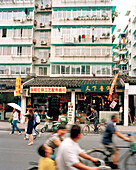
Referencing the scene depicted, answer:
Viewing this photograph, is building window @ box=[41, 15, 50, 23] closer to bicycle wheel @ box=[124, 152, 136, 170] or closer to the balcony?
the balcony

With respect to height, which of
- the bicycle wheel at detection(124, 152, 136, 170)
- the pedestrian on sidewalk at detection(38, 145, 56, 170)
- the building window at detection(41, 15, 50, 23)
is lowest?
the bicycle wheel at detection(124, 152, 136, 170)

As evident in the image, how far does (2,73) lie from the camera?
88.4 ft

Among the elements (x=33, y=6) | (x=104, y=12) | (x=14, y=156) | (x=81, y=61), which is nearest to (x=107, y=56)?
(x=81, y=61)

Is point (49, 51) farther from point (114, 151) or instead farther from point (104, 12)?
point (114, 151)

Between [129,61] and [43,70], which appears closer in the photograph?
[43,70]

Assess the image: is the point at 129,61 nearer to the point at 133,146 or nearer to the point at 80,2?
the point at 80,2

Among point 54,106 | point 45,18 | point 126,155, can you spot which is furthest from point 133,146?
point 45,18

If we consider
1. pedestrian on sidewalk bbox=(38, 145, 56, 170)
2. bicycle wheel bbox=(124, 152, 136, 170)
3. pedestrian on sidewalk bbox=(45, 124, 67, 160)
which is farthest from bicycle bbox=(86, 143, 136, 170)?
pedestrian on sidewalk bbox=(38, 145, 56, 170)

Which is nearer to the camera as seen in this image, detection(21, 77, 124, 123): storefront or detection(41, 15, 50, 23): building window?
detection(21, 77, 124, 123): storefront

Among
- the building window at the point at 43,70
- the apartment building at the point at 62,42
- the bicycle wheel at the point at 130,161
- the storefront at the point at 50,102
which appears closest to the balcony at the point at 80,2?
the apartment building at the point at 62,42

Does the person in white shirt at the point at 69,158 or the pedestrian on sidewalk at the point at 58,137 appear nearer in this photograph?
the person in white shirt at the point at 69,158

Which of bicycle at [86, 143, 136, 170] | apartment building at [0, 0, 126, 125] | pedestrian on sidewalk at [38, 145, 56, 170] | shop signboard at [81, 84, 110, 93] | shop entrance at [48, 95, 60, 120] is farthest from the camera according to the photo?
apartment building at [0, 0, 126, 125]

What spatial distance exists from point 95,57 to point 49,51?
6145 millimetres

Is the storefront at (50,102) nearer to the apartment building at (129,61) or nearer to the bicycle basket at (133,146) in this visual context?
the apartment building at (129,61)
